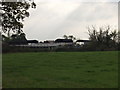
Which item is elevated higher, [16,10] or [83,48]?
[16,10]

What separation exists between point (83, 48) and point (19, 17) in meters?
42.9

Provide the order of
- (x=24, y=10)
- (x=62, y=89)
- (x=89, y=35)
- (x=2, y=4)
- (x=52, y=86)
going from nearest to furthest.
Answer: (x=62, y=89), (x=52, y=86), (x=2, y=4), (x=24, y=10), (x=89, y=35)

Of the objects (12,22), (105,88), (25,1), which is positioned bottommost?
(105,88)

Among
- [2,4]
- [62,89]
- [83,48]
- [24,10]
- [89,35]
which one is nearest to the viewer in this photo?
[62,89]

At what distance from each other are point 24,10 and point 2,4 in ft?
8.16

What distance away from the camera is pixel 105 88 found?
48.5ft

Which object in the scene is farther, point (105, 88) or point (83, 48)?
point (83, 48)

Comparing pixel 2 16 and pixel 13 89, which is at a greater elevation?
pixel 2 16

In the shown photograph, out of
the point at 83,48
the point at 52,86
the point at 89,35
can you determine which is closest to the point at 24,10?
the point at 52,86

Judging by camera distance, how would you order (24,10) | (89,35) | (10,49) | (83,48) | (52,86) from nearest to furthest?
(52,86)
(24,10)
(10,49)
(83,48)
(89,35)

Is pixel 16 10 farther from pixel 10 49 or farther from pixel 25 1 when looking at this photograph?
pixel 10 49

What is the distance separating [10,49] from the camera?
201 feet

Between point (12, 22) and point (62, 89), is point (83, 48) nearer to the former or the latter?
point (12, 22)

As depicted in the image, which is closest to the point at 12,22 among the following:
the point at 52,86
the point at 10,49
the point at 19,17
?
the point at 19,17
